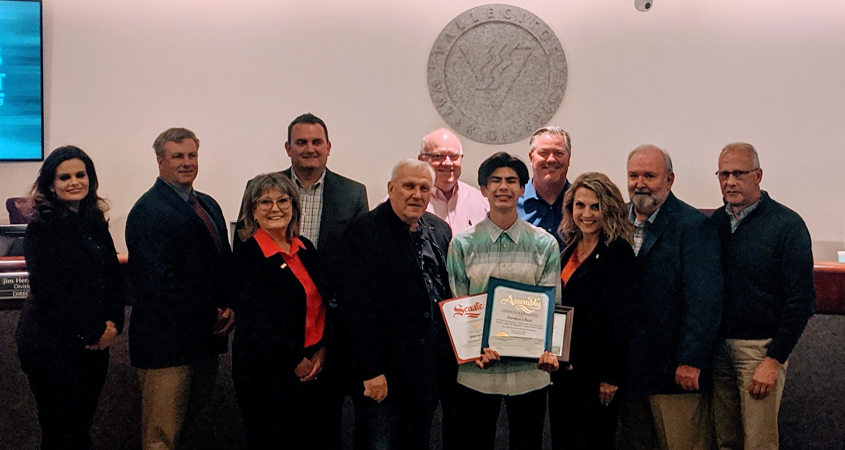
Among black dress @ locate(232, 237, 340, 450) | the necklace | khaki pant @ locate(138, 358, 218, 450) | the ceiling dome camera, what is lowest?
khaki pant @ locate(138, 358, 218, 450)

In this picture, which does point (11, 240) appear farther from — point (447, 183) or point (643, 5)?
point (643, 5)

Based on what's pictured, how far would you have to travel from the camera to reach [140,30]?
412 centimetres

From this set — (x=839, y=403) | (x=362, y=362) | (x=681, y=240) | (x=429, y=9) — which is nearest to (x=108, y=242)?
(x=362, y=362)

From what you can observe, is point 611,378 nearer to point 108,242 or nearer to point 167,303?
point 167,303

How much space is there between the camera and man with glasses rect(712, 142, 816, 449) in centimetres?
242

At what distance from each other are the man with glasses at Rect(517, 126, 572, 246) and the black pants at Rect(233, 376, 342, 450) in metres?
1.22

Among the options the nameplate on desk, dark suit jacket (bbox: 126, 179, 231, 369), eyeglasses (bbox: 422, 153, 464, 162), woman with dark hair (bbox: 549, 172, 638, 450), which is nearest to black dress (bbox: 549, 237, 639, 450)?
woman with dark hair (bbox: 549, 172, 638, 450)

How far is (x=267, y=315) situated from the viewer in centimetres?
228

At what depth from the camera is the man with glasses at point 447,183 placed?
2998 millimetres

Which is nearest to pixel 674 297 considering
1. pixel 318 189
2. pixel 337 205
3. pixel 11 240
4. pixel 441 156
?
pixel 441 156

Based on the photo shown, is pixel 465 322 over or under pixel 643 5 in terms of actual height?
under

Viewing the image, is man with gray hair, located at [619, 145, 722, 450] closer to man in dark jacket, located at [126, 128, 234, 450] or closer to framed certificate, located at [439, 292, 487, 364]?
framed certificate, located at [439, 292, 487, 364]

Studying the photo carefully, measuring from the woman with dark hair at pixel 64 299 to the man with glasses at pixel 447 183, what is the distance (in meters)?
1.39

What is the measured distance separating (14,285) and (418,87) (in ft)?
8.29
